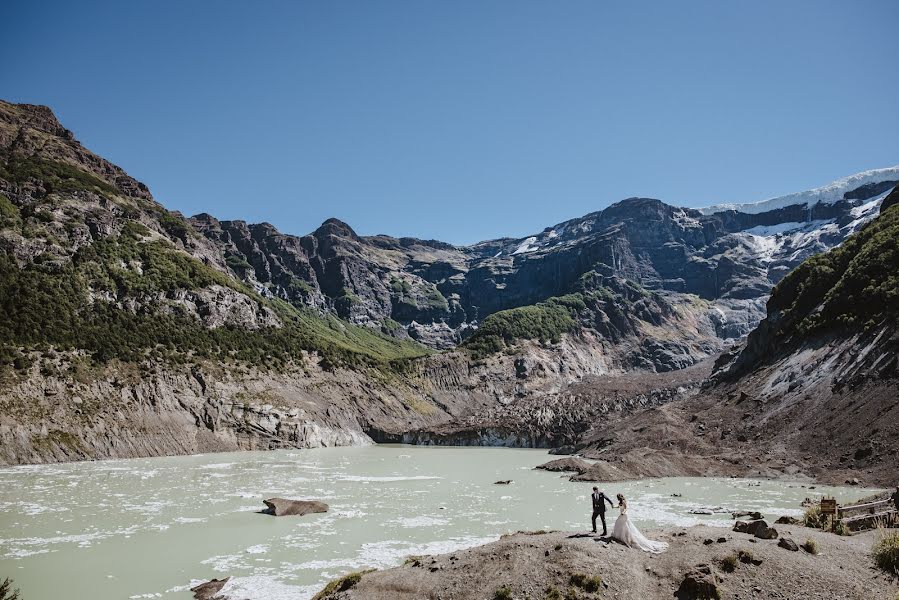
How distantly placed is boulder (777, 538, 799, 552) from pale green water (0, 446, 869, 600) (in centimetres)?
1327

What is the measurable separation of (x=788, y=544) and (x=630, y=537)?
→ 502 cm

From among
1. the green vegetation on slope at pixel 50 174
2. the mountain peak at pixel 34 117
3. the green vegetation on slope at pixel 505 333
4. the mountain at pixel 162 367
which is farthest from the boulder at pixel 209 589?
the mountain peak at pixel 34 117

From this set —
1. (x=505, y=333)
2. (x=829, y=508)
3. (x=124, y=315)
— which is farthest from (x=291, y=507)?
(x=505, y=333)

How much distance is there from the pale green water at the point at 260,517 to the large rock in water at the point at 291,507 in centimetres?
113

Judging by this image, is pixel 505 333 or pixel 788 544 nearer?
pixel 788 544

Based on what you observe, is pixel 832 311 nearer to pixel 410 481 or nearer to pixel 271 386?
pixel 410 481

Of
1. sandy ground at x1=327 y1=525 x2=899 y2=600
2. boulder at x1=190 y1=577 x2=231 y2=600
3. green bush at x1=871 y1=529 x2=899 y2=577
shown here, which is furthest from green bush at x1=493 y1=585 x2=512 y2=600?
green bush at x1=871 y1=529 x2=899 y2=577

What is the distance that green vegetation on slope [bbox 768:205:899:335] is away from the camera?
65.0 metres

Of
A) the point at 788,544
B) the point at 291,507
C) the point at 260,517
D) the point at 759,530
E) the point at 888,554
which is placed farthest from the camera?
the point at 291,507

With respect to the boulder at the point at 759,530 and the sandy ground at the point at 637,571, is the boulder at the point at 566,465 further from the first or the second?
the sandy ground at the point at 637,571

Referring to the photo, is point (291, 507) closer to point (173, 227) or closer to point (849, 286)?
point (849, 286)

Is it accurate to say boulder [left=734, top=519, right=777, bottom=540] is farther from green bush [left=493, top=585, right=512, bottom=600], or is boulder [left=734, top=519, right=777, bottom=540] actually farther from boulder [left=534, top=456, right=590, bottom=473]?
boulder [left=534, top=456, right=590, bottom=473]

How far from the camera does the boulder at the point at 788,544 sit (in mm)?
18438

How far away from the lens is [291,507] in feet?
117
